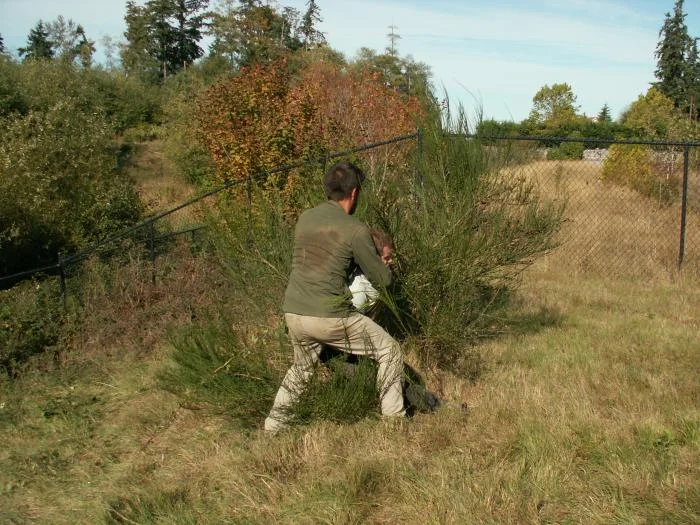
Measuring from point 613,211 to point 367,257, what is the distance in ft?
31.9

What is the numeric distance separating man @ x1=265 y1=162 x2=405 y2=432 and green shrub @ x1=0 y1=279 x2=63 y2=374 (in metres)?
3.62

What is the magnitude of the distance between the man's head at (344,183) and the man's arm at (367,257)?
282 mm

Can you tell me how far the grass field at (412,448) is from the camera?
11.5ft

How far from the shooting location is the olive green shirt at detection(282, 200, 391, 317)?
4.09m

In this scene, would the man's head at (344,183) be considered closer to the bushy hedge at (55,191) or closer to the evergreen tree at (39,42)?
the bushy hedge at (55,191)

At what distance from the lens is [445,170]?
18.1ft

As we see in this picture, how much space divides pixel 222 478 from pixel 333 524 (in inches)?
34.1

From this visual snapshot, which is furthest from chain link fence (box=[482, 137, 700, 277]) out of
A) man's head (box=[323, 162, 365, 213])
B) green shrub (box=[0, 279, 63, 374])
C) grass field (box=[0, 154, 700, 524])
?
green shrub (box=[0, 279, 63, 374])

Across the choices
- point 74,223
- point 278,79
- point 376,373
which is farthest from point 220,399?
point 74,223

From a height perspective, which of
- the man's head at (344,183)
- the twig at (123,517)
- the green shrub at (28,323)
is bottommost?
the twig at (123,517)

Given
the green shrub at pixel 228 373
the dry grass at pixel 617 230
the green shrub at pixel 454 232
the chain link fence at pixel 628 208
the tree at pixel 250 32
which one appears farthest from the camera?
the tree at pixel 250 32

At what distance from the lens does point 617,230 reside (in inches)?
449

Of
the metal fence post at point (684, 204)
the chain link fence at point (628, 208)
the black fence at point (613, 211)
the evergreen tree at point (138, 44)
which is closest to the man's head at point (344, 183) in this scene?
the black fence at point (613, 211)

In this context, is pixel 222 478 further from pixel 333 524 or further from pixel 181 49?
pixel 181 49
